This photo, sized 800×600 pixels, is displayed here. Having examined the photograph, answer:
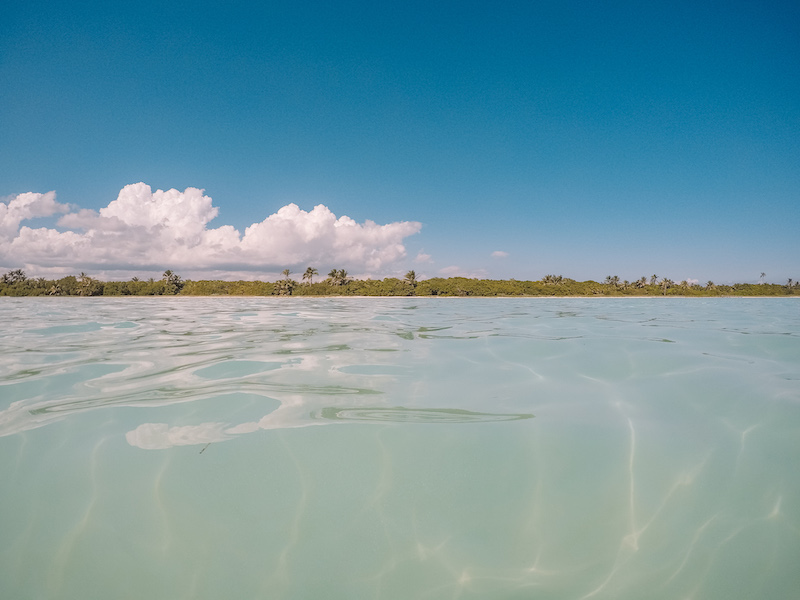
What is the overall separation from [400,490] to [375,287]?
269ft

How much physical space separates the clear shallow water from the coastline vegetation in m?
74.0

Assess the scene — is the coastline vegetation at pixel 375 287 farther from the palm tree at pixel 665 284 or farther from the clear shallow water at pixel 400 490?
the clear shallow water at pixel 400 490

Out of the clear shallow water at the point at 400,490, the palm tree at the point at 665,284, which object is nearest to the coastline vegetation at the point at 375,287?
the palm tree at the point at 665,284

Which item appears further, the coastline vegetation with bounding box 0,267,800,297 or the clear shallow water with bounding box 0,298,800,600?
the coastline vegetation with bounding box 0,267,800,297

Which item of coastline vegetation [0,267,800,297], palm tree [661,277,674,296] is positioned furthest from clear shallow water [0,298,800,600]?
palm tree [661,277,674,296]

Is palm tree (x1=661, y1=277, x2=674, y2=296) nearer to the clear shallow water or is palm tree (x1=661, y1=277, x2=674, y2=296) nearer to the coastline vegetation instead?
the coastline vegetation

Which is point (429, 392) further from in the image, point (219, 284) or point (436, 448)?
point (219, 284)

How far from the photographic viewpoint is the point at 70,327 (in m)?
9.71

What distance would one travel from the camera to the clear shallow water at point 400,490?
1702 mm

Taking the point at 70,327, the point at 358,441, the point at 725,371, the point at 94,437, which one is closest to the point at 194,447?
the point at 94,437

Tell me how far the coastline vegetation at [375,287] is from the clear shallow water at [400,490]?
74039 mm

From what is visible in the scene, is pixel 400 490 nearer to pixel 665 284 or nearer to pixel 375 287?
pixel 375 287

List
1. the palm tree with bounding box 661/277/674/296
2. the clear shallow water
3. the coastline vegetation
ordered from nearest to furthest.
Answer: the clear shallow water < the coastline vegetation < the palm tree with bounding box 661/277/674/296

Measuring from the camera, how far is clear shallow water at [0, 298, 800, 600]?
1.70 m
